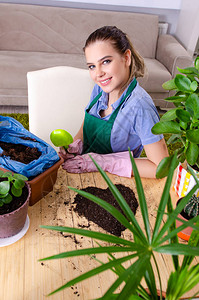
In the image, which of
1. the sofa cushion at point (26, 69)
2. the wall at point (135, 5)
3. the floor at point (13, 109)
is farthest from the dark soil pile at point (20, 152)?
the wall at point (135, 5)

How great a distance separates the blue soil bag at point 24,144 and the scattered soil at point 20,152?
2cm

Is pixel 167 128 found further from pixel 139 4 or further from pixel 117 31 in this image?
pixel 139 4

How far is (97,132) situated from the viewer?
164cm

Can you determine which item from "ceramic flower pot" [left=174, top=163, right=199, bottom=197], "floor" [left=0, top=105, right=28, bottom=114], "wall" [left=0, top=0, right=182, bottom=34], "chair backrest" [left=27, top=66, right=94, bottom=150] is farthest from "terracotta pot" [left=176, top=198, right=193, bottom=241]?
"wall" [left=0, top=0, right=182, bottom=34]

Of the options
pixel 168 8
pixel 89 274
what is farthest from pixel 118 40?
pixel 168 8

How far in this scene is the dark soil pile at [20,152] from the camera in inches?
42.9

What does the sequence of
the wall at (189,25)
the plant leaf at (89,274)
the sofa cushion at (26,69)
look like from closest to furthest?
the plant leaf at (89,274) → the sofa cushion at (26,69) → the wall at (189,25)

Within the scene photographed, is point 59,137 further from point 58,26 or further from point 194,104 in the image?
point 58,26

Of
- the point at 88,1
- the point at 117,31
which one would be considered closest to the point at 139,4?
the point at 88,1

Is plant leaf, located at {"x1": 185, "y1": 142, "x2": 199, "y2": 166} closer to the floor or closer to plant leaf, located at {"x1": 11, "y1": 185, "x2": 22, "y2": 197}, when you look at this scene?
plant leaf, located at {"x1": 11, "y1": 185, "x2": 22, "y2": 197}

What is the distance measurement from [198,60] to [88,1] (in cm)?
301

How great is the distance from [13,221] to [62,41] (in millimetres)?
2972

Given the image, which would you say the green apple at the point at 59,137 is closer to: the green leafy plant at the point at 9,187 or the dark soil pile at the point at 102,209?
the dark soil pile at the point at 102,209

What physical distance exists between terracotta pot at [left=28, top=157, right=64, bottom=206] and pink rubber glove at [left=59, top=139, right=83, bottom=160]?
0.23 metres
